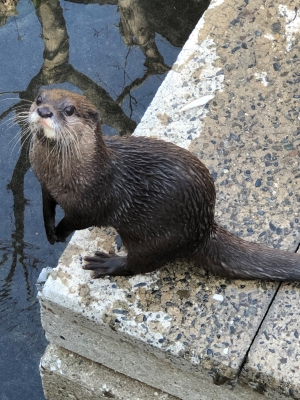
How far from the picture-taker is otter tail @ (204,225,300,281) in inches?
91.6

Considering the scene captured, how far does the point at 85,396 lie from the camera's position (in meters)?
2.75

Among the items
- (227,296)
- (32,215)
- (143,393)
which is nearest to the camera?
(227,296)

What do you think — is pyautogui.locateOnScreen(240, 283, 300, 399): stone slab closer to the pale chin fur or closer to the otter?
the otter

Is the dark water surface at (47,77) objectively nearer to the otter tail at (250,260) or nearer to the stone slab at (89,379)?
the stone slab at (89,379)

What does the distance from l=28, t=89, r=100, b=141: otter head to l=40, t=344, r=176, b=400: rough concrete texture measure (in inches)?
37.0

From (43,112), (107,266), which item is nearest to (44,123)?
(43,112)

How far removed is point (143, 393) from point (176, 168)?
0.92 m

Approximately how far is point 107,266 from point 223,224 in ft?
1.48

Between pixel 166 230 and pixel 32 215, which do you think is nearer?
pixel 166 230

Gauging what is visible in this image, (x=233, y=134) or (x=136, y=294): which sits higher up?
(x=233, y=134)

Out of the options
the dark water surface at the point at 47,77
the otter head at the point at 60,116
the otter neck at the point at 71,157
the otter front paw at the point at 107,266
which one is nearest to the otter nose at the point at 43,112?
the otter head at the point at 60,116

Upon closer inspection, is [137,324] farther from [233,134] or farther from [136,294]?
[233,134]

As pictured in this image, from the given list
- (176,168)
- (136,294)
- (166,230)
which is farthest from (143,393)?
(176,168)

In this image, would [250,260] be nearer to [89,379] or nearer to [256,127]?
[256,127]
